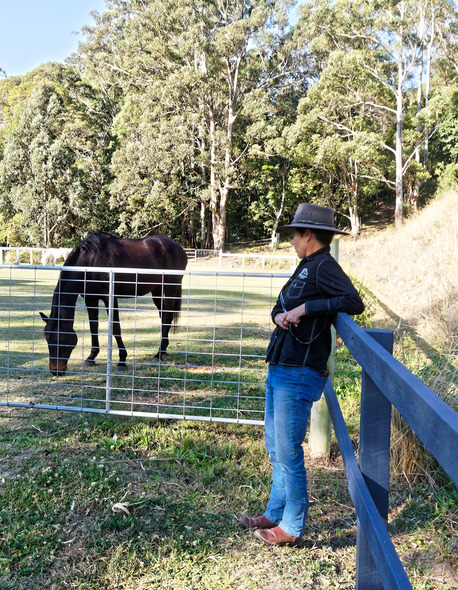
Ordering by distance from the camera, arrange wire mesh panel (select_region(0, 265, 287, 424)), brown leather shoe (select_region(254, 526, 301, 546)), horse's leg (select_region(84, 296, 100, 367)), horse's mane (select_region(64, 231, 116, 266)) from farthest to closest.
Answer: horse's leg (select_region(84, 296, 100, 367)) → horse's mane (select_region(64, 231, 116, 266)) → wire mesh panel (select_region(0, 265, 287, 424)) → brown leather shoe (select_region(254, 526, 301, 546))

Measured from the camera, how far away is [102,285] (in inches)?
256

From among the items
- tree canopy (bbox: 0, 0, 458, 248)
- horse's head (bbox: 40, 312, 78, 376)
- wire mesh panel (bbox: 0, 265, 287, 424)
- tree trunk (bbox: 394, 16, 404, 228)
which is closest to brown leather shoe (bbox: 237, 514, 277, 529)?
wire mesh panel (bbox: 0, 265, 287, 424)

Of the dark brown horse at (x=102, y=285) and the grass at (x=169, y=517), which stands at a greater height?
the dark brown horse at (x=102, y=285)

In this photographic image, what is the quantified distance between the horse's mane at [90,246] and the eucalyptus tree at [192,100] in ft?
83.6

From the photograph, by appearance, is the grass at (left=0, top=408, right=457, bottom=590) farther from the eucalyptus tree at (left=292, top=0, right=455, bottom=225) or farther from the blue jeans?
the eucalyptus tree at (left=292, top=0, right=455, bottom=225)

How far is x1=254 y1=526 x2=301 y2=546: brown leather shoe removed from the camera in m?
2.72

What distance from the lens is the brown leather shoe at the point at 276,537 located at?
2.72m

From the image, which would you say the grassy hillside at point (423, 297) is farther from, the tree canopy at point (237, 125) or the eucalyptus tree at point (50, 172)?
the eucalyptus tree at point (50, 172)

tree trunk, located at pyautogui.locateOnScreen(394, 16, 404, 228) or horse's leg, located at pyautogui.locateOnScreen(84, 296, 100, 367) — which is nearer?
horse's leg, located at pyautogui.locateOnScreen(84, 296, 100, 367)

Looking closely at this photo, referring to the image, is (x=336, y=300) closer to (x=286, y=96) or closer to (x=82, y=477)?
(x=82, y=477)

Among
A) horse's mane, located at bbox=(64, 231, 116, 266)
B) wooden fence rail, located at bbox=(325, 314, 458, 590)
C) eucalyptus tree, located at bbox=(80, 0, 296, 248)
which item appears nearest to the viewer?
wooden fence rail, located at bbox=(325, 314, 458, 590)

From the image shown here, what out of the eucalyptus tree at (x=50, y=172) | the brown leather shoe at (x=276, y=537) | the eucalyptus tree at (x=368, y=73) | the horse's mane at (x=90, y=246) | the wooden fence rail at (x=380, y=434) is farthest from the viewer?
the eucalyptus tree at (x=50, y=172)

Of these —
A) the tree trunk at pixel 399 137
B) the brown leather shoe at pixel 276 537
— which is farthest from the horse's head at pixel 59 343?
the tree trunk at pixel 399 137

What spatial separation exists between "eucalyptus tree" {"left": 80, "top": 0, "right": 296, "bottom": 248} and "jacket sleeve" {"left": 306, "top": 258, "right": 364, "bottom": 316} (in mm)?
29965
